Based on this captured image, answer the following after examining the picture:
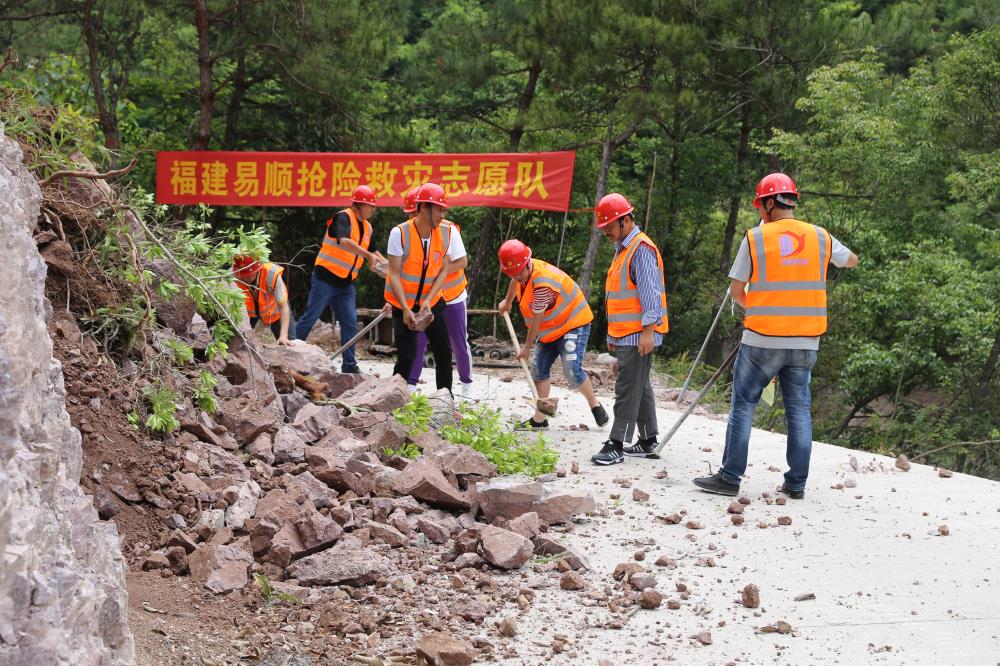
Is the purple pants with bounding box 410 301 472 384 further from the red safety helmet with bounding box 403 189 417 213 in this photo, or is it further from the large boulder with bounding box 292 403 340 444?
the large boulder with bounding box 292 403 340 444

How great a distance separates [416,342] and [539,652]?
410cm

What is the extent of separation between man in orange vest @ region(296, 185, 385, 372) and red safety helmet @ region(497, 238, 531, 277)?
165 cm

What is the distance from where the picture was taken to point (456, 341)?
807 centimetres

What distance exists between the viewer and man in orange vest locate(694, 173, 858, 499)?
598 centimetres

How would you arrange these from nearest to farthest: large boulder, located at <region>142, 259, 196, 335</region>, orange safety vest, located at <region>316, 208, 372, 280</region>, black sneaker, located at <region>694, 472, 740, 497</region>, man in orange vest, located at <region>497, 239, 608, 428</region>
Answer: large boulder, located at <region>142, 259, 196, 335</region>
black sneaker, located at <region>694, 472, 740, 497</region>
man in orange vest, located at <region>497, 239, 608, 428</region>
orange safety vest, located at <region>316, 208, 372, 280</region>

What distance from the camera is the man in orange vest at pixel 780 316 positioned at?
598cm

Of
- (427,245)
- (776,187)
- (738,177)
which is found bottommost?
(427,245)

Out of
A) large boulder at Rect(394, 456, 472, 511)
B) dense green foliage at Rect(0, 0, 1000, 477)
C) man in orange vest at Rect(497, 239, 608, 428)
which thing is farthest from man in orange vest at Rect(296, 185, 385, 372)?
large boulder at Rect(394, 456, 472, 511)

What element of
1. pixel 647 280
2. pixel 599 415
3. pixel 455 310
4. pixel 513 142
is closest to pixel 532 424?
pixel 599 415

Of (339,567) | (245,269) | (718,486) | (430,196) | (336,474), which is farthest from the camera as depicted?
(430,196)

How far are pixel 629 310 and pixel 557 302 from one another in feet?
3.54

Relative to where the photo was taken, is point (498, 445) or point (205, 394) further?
point (498, 445)

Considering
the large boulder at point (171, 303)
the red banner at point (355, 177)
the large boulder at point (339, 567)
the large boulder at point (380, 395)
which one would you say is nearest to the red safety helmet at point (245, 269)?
the large boulder at point (171, 303)

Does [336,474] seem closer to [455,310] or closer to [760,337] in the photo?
[760,337]
